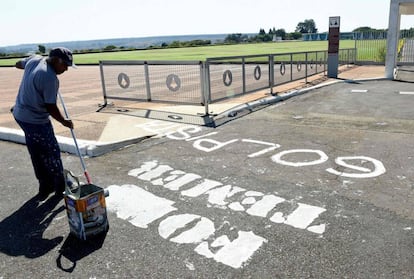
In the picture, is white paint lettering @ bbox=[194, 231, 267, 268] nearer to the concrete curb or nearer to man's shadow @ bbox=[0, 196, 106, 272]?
man's shadow @ bbox=[0, 196, 106, 272]

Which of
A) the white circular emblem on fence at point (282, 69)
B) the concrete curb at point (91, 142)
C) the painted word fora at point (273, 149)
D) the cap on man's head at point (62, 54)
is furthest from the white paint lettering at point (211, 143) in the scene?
the white circular emblem on fence at point (282, 69)

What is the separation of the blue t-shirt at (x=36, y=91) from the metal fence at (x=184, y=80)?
5.01m

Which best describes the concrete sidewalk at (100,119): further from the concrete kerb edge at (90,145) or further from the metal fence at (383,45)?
the metal fence at (383,45)

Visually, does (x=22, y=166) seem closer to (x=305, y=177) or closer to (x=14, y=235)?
(x=14, y=235)

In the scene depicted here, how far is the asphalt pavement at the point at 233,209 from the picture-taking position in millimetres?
3281

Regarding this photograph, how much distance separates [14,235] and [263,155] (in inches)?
149

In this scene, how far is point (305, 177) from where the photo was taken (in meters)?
5.18

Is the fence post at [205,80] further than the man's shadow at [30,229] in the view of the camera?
Yes

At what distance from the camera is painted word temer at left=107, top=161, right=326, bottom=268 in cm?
354

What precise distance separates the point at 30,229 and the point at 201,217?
183 cm

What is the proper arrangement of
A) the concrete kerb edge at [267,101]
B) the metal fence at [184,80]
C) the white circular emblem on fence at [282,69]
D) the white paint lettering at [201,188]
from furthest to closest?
the white circular emblem on fence at [282,69]
the metal fence at [184,80]
the concrete kerb edge at [267,101]
the white paint lettering at [201,188]

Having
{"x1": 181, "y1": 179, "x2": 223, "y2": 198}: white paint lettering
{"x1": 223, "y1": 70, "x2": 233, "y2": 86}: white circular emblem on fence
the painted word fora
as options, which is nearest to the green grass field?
{"x1": 223, "y1": 70, "x2": 233, "y2": 86}: white circular emblem on fence

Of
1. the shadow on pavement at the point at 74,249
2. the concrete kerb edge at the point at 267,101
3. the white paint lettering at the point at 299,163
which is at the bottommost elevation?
the shadow on pavement at the point at 74,249

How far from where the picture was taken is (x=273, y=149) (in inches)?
256
